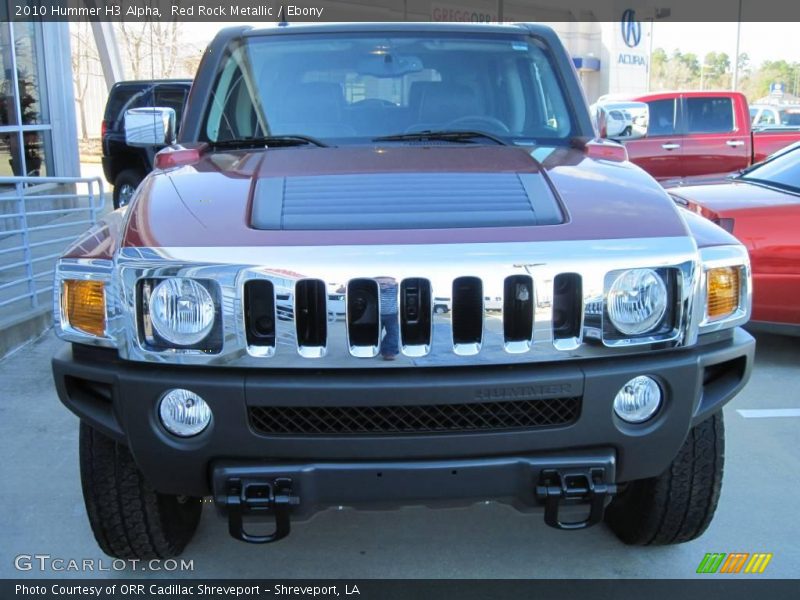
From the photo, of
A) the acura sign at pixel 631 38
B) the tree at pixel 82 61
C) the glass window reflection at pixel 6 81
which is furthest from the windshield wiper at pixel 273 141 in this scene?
the acura sign at pixel 631 38

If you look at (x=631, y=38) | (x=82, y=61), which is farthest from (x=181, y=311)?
(x=631, y=38)

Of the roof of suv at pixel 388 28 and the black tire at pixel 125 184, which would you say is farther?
the black tire at pixel 125 184

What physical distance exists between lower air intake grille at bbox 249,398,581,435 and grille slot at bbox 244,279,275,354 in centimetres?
18

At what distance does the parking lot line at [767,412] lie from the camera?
4519 millimetres

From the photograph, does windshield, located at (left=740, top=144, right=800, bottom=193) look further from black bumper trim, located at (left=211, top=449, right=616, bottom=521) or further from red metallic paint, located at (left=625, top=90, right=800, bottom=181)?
red metallic paint, located at (left=625, top=90, right=800, bottom=181)

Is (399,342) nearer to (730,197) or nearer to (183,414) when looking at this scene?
(183,414)

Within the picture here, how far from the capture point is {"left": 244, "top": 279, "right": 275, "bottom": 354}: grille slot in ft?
7.20

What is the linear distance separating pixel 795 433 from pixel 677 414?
2321mm

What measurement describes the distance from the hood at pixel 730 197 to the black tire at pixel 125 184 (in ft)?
26.6

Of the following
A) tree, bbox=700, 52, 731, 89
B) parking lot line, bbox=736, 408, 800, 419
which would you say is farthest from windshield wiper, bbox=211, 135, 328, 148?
tree, bbox=700, 52, 731, 89

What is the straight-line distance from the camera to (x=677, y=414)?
7.70 feet

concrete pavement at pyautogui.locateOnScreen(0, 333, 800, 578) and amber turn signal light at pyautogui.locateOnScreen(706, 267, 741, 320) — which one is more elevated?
amber turn signal light at pyautogui.locateOnScreen(706, 267, 741, 320)

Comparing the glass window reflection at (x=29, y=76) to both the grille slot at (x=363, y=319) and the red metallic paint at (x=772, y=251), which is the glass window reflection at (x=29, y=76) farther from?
the grille slot at (x=363, y=319)

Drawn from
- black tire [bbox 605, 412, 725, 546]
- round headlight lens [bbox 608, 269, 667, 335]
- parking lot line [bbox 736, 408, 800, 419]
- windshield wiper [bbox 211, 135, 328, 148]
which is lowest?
parking lot line [bbox 736, 408, 800, 419]
